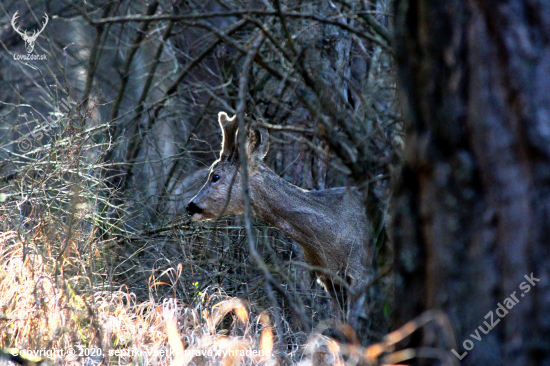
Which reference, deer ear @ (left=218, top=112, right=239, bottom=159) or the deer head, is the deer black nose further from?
deer ear @ (left=218, top=112, right=239, bottom=159)

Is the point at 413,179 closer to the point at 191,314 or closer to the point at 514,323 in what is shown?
the point at 514,323

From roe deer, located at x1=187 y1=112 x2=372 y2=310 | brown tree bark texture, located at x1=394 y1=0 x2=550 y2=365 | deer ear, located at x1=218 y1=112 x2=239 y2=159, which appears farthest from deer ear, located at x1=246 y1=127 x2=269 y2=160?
brown tree bark texture, located at x1=394 y1=0 x2=550 y2=365

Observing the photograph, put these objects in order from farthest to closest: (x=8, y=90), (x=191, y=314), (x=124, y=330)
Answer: (x=8, y=90), (x=191, y=314), (x=124, y=330)

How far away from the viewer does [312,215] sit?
227 inches

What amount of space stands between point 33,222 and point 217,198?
1.83m

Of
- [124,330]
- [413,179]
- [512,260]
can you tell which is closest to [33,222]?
[124,330]

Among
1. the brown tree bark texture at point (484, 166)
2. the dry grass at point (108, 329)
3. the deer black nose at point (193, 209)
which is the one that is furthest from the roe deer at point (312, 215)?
the brown tree bark texture at point (484, 166)

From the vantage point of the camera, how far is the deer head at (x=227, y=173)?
6.17 meters

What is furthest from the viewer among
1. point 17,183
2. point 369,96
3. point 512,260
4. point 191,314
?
point 17,183

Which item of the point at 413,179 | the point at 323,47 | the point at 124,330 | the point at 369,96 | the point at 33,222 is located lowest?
the point at 124,330

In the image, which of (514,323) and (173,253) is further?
(173,253)

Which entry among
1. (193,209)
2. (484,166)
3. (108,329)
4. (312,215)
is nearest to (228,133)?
(193,209)

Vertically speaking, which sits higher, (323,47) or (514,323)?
(323,47)

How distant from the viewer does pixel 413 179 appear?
2.35m
